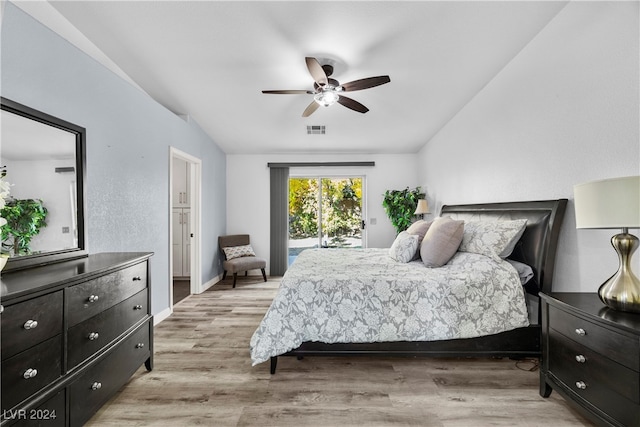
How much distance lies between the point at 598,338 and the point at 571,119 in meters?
1.44

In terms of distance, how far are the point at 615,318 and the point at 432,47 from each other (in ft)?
6.95

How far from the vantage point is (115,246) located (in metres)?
2.45

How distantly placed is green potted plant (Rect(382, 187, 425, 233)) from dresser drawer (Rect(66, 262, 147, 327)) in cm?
404

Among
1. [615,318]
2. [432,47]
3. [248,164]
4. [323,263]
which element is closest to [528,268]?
[615,318]

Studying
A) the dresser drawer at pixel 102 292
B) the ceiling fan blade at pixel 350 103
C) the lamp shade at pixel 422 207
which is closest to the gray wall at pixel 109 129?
the dresser drawer at pixel 102 292

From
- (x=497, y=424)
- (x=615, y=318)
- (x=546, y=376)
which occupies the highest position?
(x=615, y=318)

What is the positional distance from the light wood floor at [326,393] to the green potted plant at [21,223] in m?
1.07

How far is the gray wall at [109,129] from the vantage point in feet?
5.59

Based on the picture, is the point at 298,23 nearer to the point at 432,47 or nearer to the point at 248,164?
the point at 432,47

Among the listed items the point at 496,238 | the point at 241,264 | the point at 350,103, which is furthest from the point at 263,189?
the point at 496,238

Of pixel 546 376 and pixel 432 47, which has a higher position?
pixel 432 47

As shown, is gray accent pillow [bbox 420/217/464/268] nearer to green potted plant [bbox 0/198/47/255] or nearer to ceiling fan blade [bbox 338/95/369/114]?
ceiling fan blade [bbox 338/95/369/114]

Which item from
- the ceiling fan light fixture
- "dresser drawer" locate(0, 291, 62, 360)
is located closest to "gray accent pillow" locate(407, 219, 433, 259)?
the ceiling fan light fixture

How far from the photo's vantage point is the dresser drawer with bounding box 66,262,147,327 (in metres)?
1.42
